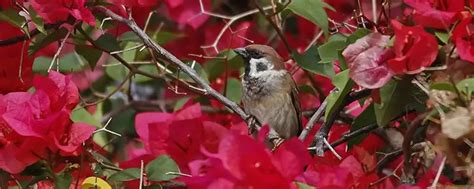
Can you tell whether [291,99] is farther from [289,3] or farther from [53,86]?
[53,86]

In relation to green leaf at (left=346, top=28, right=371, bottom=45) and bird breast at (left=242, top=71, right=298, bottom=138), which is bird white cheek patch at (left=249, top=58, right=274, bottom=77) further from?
green leaf at (left=346, top=28, right=371, bottom=45)

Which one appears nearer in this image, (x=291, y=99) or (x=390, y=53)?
(x=390, y=53)

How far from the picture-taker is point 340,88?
4.52 ft

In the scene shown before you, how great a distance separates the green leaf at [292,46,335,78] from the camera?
66.4 inches

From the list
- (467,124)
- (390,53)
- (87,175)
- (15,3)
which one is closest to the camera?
(467,124)

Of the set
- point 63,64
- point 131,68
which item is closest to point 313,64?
point 131,68

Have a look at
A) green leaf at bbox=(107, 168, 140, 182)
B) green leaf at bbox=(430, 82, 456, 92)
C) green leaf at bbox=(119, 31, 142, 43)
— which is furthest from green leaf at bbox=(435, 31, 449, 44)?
green leaf at bbox=(119, 31, 142, 43)

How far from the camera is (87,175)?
1.53m

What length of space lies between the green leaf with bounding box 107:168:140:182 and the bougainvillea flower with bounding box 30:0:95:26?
23 cm

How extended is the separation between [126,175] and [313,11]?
39 centimetres

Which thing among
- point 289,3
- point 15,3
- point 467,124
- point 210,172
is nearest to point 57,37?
point 15,3

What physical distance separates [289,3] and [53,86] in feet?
1.43

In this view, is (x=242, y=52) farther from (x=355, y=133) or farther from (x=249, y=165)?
(x=249, y=165)

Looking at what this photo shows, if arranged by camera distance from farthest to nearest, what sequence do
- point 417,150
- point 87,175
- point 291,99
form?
point 291,99 < point 87,175 < point 417,150
